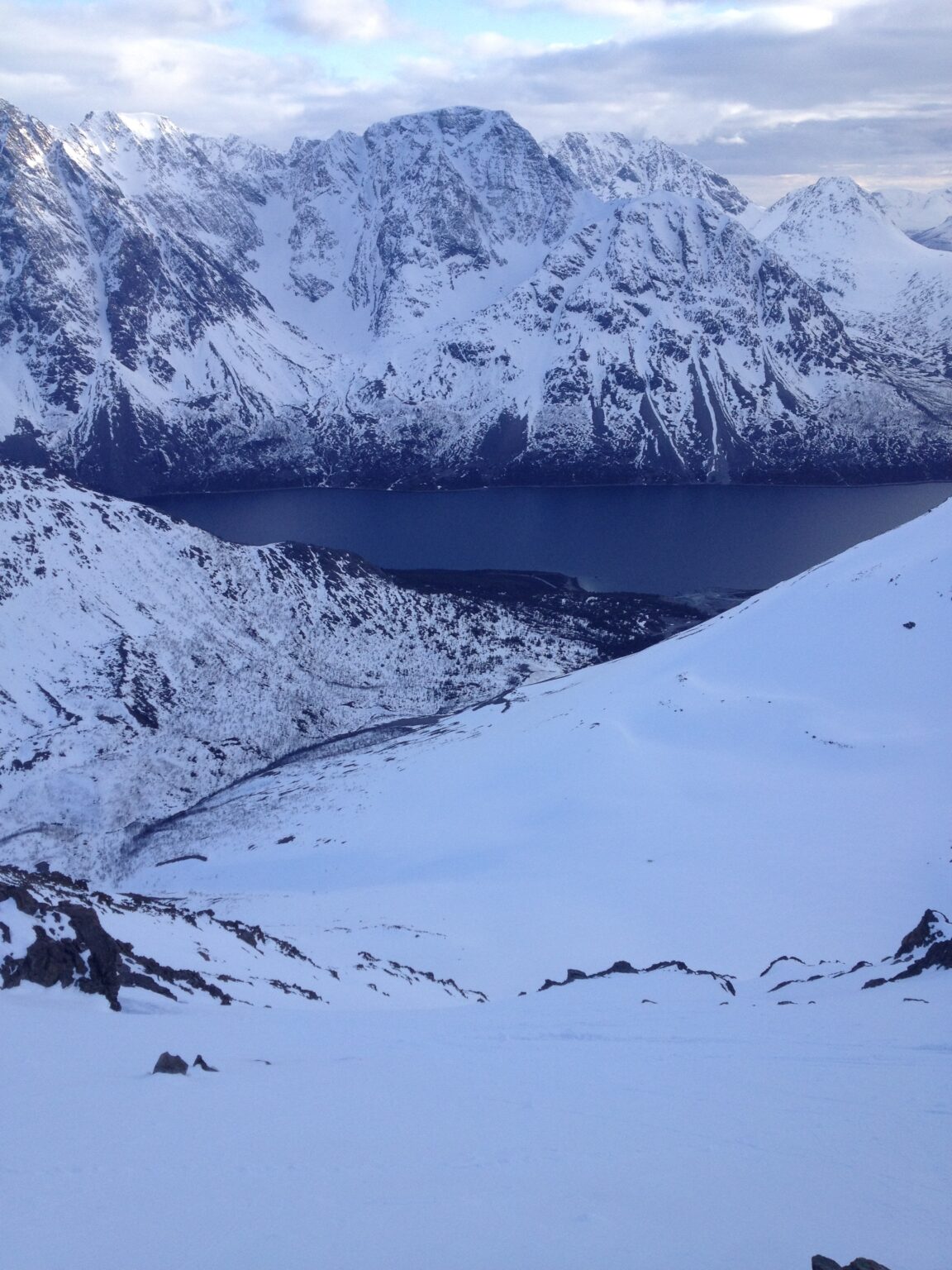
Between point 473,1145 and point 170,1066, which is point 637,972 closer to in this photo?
point 473,1145

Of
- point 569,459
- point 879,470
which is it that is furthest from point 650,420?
point 879,470

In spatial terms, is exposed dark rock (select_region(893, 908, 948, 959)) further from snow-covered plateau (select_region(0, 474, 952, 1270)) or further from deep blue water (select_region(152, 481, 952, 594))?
deep blue water (select_region(152, 481, 952, 594))

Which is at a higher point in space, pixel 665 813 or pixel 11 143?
pixel 11 143

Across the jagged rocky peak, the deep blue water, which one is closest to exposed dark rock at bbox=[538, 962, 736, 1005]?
the deep blue water

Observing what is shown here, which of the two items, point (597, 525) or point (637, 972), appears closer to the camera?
point (637, 972)

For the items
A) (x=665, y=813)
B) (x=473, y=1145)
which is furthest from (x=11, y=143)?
(x=473, y=1145)

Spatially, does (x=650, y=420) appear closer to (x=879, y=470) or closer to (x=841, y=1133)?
(x=879, y=470)
